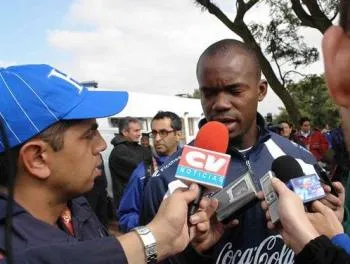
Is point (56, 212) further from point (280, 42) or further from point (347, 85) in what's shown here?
point (280, 42)

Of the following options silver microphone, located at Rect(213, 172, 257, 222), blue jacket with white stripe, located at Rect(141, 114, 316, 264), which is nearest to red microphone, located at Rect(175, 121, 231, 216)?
silver microphone, located at Rect(213, 172, 257, 222)

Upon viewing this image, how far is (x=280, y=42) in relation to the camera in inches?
631

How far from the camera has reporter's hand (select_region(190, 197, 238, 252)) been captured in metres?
1.66

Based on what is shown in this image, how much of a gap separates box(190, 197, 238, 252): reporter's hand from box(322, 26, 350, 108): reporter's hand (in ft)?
2.81

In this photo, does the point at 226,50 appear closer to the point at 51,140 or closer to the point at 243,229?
the point at 243,229

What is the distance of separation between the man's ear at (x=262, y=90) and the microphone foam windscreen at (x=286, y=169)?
74 cm

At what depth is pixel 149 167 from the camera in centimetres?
436

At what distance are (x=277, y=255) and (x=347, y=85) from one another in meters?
1.24

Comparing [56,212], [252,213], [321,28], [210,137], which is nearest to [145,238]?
[56,212]

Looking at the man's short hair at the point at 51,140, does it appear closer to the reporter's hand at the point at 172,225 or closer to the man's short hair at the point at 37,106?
the man's short hair at the point at 37,106

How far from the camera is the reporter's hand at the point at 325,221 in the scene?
4.93 ft

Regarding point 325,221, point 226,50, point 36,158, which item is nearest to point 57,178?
point 36,158

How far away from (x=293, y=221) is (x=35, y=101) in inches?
34.6

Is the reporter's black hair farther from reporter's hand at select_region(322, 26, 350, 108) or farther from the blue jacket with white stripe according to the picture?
reporter's hand at select_region(322, 26, 350, 108)
